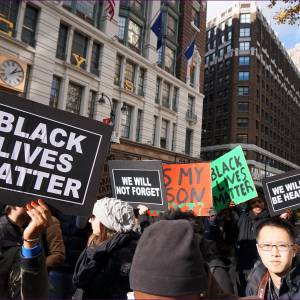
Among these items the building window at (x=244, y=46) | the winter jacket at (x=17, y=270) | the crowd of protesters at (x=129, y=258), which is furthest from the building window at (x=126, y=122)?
the building window at (x=244, y=46)

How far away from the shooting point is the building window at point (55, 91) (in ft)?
70.5

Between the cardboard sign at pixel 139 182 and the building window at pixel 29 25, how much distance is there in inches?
689

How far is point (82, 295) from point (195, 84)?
32077mm

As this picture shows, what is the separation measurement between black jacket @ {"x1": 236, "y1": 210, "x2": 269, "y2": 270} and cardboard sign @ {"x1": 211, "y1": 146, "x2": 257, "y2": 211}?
354mm

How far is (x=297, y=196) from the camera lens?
5.50 metres

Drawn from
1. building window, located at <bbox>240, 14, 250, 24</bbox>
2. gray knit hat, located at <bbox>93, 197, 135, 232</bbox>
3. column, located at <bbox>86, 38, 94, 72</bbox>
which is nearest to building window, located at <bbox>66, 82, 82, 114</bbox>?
column, located at <bbox>86, 38, 94, 72</bbox>

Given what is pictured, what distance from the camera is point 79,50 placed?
2331cm

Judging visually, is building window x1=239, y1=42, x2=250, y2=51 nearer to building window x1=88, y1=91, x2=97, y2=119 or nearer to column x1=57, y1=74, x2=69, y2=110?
building window x1=88, y1=91, x2=97, y2=119

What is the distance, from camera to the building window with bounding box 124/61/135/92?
2649 cm

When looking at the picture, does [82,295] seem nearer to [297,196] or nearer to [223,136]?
[297,196]

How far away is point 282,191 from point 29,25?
18.9 meters

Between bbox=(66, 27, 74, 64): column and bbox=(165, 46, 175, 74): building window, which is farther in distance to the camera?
bbox=(165, 46, 175, 74): building window

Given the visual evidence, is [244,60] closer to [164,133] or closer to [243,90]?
[243,90]

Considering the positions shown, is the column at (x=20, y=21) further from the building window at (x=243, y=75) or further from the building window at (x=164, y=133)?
the building window at (x=243, y=75)
